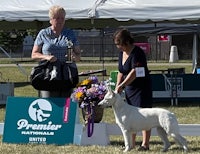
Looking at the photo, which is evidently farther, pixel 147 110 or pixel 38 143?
pixel 38 143

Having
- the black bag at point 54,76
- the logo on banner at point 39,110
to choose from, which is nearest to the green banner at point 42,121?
the logo on banner at point 39,110

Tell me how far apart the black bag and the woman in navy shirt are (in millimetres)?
623

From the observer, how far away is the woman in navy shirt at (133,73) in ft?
23.3

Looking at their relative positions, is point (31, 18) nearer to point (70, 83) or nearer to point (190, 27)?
point (70, 83)

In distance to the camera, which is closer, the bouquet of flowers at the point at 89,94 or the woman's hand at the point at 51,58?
the woman's hand at the point at 51,58

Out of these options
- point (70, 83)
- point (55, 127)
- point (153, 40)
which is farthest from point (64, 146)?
point (153, 40)

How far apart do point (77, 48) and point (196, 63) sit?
12.4 m

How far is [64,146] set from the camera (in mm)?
7617

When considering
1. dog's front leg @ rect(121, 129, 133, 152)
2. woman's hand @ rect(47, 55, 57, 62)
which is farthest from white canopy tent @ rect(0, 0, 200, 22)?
dog's front leg @ rect(121, 129, 133, 152)

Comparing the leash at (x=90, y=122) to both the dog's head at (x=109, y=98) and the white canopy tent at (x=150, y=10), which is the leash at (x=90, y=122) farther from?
the white canopy tent at (x=150, y=10)

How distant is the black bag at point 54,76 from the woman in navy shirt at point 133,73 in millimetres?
623

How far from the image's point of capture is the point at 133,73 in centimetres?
707

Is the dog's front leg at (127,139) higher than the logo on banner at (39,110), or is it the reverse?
the logo on banner at (39,110)

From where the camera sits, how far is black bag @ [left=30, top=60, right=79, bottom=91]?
24.2 ft
